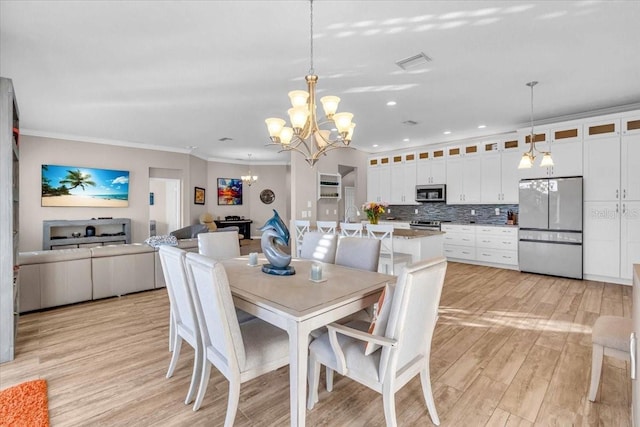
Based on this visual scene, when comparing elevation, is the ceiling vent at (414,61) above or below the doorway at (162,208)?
above

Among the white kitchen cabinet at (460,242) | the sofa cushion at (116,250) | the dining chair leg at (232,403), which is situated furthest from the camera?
the white kitchen cabinet at (460,242)

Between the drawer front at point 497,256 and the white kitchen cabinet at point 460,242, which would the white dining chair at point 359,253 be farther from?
the drawer front at point 497,256

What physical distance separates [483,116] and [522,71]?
171cm

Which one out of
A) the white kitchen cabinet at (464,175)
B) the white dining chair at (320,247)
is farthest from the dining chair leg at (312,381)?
the white kitchen cabinet at (464,175)

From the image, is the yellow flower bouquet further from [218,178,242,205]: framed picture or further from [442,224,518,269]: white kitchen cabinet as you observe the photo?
[218,178,242,205]: framed picture

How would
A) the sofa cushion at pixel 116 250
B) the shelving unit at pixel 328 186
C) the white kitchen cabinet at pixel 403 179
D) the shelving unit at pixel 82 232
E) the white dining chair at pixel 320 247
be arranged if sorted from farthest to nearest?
the white kitchen cabinet at pixel 403 179, the shelving unit at pixel 328 186, the shelving unit at pixel 82 232, the sofa cushion at pixel 116 250, the white dining chair at pixel 320 247

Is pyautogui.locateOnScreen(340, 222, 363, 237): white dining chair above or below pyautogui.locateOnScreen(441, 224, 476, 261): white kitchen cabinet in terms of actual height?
above

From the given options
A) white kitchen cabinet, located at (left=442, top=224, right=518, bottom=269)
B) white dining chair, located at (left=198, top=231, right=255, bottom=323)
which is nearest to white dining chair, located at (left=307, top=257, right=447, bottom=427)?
white dining chair, located at (left=198, top=231, right=255, bottom=323)

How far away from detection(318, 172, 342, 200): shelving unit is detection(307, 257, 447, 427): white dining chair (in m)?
4.76

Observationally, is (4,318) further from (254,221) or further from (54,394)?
(254,221)

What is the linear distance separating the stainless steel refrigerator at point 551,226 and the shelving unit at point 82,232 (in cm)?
808

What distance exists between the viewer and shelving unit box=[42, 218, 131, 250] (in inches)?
237

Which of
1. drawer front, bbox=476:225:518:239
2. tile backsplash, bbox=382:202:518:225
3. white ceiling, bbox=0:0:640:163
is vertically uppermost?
white ceiling, bbox=0:0:640:163

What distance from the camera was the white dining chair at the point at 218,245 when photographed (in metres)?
3.22
